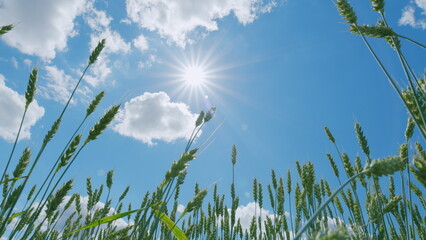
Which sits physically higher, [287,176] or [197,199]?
[287,176]

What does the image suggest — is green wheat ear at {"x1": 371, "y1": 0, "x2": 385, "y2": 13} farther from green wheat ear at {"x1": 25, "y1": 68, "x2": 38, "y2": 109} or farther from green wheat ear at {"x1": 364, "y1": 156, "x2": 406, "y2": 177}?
green wheat ear at {"x1": 25, "y1": 68, "x2": 38, "y2": 109}

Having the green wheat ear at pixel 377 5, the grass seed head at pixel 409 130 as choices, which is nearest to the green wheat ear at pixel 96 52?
the green wheat ear at pixel 377 5

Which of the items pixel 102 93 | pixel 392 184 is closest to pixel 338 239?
pixel 102 93

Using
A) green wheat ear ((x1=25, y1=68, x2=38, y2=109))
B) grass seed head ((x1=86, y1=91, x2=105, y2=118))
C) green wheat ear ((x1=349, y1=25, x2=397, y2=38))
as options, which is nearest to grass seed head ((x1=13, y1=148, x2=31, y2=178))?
green wheat ear ((x1=25, y1=68, x2=38, y2=109))

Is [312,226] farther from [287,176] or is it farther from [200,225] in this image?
[200,225]

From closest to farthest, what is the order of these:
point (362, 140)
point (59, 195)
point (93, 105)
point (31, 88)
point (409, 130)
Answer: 1. point (59, 195)
2. point (31, 88)
3. point (93, 105)
4. point (409, 130)
5. point (362, 140)

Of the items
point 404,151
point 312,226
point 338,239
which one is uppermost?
point 404,151

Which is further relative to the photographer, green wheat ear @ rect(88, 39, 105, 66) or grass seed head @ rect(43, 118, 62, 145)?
green wheat ear @ rect(88, 39, 105, 66)

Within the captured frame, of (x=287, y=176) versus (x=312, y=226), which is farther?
(x=287, y=176)

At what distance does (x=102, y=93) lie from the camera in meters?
2.35

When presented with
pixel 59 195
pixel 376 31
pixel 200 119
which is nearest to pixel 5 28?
pixel 59 195

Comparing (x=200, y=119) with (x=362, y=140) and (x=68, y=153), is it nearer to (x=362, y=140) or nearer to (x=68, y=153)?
(x=68, y=153)

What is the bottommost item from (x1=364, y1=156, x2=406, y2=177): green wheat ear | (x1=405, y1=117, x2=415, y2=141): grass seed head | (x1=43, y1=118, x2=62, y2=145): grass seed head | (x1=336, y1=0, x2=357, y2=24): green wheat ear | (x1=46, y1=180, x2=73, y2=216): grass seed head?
(x1=364, y1=156, x2=406, y2=177): green wheat ear

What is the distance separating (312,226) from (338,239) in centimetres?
294
